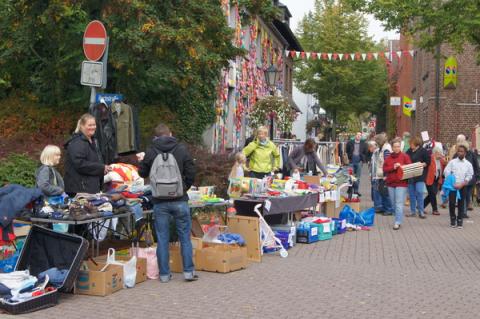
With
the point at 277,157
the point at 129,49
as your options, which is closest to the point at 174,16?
the point at 129,49

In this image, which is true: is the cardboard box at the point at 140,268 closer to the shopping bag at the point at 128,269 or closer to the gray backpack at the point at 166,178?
the shopping bag at the point at 128,269

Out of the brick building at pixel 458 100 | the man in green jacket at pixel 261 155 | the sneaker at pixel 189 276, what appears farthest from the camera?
the brick building at pixel 458 100

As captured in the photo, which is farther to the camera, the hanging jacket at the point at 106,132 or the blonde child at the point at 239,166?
the blonde child at the point at 239,166

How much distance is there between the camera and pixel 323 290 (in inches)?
322

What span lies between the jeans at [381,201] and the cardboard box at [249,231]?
710 cm

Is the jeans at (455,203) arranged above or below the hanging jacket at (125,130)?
below

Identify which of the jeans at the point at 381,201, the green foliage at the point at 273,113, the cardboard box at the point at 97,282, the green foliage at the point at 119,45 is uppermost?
the green foliage at the point at 119,45

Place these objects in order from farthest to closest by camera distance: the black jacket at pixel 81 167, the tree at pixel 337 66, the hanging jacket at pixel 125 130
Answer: the tree at pixel 337 66 < the hanging jacket at pixel 125 130 < the black jacket at pixel 81 167

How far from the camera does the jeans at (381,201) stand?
16891mm

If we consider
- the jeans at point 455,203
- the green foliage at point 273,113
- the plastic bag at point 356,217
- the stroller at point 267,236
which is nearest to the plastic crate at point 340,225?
the plastic bag at point 356,217

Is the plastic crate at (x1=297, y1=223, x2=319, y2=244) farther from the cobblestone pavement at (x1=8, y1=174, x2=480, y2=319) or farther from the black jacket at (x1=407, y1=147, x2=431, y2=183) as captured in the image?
the black jacket at (x1=407, y1=147, x2=431, y2=183)

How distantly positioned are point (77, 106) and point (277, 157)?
17.1 feet

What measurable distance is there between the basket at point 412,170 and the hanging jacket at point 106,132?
222 inches

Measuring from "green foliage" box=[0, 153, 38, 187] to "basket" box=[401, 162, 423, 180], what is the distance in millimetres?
7069
